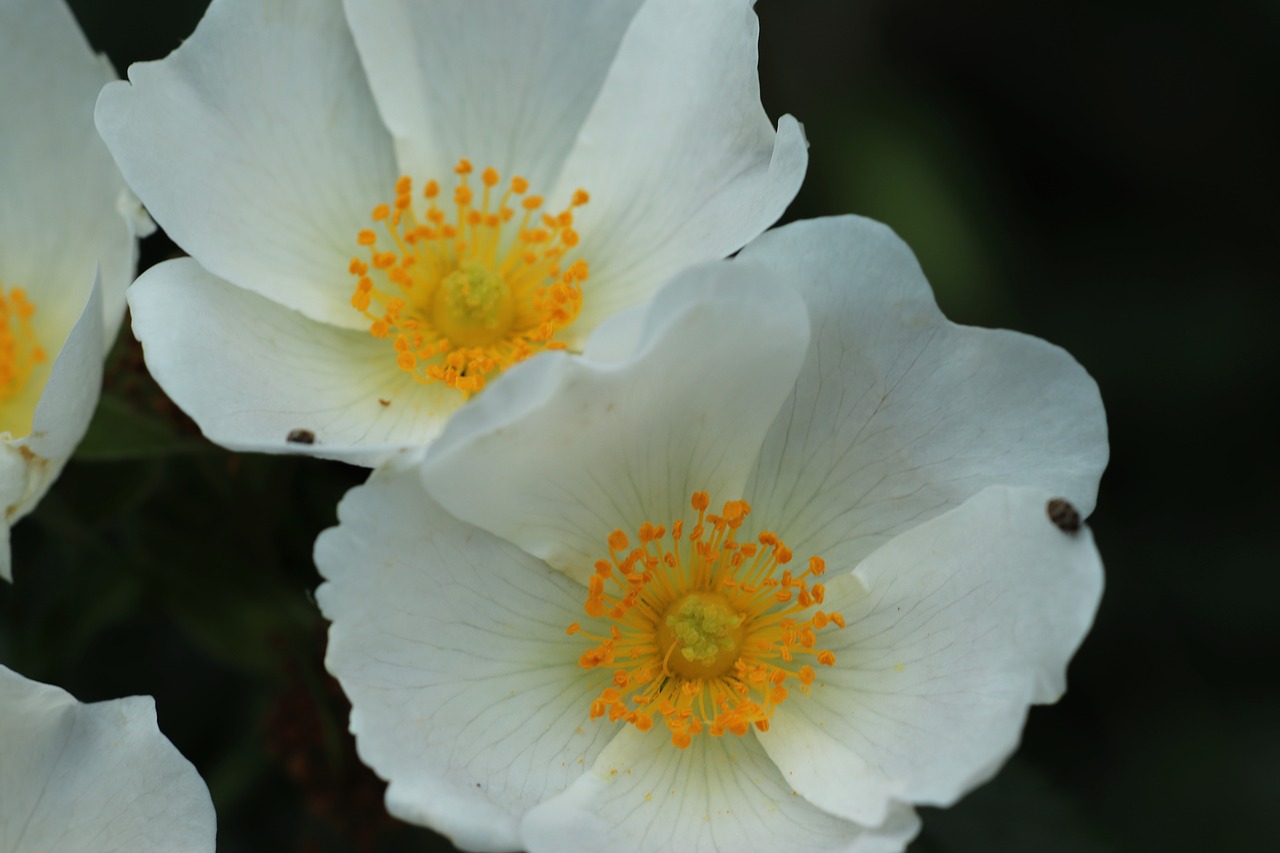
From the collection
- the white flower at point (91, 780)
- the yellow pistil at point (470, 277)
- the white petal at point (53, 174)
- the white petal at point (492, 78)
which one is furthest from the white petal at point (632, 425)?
the white petal at point (53, 174)

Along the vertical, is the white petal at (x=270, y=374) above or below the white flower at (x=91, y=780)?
above

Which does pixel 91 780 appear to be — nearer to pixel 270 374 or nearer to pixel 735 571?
pixel 270 374

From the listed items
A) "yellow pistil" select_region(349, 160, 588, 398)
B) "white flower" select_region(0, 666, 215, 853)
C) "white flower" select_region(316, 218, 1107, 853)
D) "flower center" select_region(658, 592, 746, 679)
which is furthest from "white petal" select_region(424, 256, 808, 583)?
"white flower" select_region(0, 666, 215, 853)

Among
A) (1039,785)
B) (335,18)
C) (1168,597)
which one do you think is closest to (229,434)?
(335,18)

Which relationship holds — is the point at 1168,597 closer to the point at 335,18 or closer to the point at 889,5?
the point at 889,5

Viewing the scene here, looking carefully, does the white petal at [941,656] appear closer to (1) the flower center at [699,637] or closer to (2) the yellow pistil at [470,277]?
(1) the flower center at [699,637]

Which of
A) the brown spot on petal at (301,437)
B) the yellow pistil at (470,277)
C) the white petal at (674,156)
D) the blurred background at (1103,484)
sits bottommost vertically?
the blurred background at (1103,484)

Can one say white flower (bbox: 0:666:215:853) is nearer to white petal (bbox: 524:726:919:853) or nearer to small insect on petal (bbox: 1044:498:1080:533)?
white petal (bbox: 524:726:919:853)
